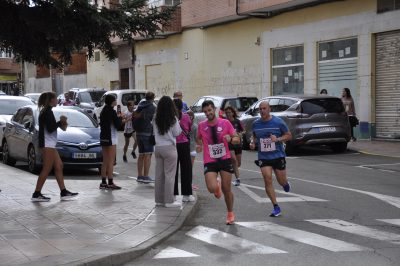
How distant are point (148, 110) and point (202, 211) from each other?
303cm

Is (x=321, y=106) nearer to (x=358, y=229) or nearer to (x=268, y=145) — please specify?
(x=268, y=145)

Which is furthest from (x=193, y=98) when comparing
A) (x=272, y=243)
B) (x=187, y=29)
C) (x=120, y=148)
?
(x=272, y=243)

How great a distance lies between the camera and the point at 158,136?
9.84 metres

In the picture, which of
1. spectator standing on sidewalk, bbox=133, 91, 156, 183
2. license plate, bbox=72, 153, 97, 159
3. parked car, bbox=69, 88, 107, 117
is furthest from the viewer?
parked car, bbox=69, 88, 107, 117

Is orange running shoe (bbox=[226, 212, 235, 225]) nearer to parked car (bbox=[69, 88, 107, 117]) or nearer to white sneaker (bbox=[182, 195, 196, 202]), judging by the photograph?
white sneaker (bbox=[182, 195, 196, 202])

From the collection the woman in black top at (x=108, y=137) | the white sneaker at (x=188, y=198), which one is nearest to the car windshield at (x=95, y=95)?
the woman in black top at (x=108, y=137)

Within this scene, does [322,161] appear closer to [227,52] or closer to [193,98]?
[227,52]

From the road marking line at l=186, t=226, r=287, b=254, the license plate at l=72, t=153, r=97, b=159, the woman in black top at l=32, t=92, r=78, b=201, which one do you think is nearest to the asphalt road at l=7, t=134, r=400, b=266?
the road marking line at l=186, t=226, r=287, b=254

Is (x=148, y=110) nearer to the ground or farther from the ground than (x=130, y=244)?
farther from the ground

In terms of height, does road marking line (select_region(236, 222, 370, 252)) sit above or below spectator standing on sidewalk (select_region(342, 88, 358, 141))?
below

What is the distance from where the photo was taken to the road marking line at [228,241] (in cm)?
732

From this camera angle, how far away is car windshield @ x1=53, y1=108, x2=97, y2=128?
15117 mm

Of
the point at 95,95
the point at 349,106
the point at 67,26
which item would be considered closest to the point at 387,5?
the point at 349,106

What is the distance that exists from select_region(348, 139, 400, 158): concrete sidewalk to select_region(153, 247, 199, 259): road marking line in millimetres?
10978
